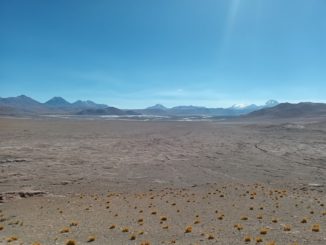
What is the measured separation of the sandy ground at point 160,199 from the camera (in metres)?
13.3

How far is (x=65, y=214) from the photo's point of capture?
16781 millimetres

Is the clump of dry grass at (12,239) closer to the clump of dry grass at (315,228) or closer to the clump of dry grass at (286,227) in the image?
the clump of dry grass at (286,227)

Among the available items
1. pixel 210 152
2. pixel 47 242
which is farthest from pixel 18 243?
pixel 210 152

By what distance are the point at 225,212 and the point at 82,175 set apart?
1606cm

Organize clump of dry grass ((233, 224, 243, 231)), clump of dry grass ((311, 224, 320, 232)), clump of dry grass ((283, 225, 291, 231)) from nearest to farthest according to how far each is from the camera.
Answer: clump of dry grass ((311, 224, 320, 232)), clump of dry grass ((283, 225, 291, 231)), clump of dry grass ((233, 224, 243, 231))

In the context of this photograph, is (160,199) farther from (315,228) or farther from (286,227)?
(315,228)

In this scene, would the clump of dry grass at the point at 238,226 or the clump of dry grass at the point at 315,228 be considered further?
the clump of dry grass at the point at 238,226

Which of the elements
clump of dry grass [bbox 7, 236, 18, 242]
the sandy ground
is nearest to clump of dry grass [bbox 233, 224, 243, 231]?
the sandy ground

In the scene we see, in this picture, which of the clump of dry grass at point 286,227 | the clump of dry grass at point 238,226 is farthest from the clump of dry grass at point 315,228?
the clump of dry grass at point 238,226

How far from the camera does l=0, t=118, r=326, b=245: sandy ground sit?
43.5 feet

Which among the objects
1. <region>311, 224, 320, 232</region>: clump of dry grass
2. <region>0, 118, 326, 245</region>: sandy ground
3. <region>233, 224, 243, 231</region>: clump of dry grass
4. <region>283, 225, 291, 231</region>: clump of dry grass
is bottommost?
<region>0, 118, 326, 245</region>: sandy ground

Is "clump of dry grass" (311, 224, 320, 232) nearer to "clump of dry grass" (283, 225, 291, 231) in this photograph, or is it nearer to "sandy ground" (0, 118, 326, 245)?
"sandy ground" (0, 118, 326, 245)

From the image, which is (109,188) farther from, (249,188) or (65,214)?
(249,188)

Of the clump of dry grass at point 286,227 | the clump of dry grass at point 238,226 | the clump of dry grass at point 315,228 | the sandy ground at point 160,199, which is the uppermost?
the clump of dry grass at point 315,228
